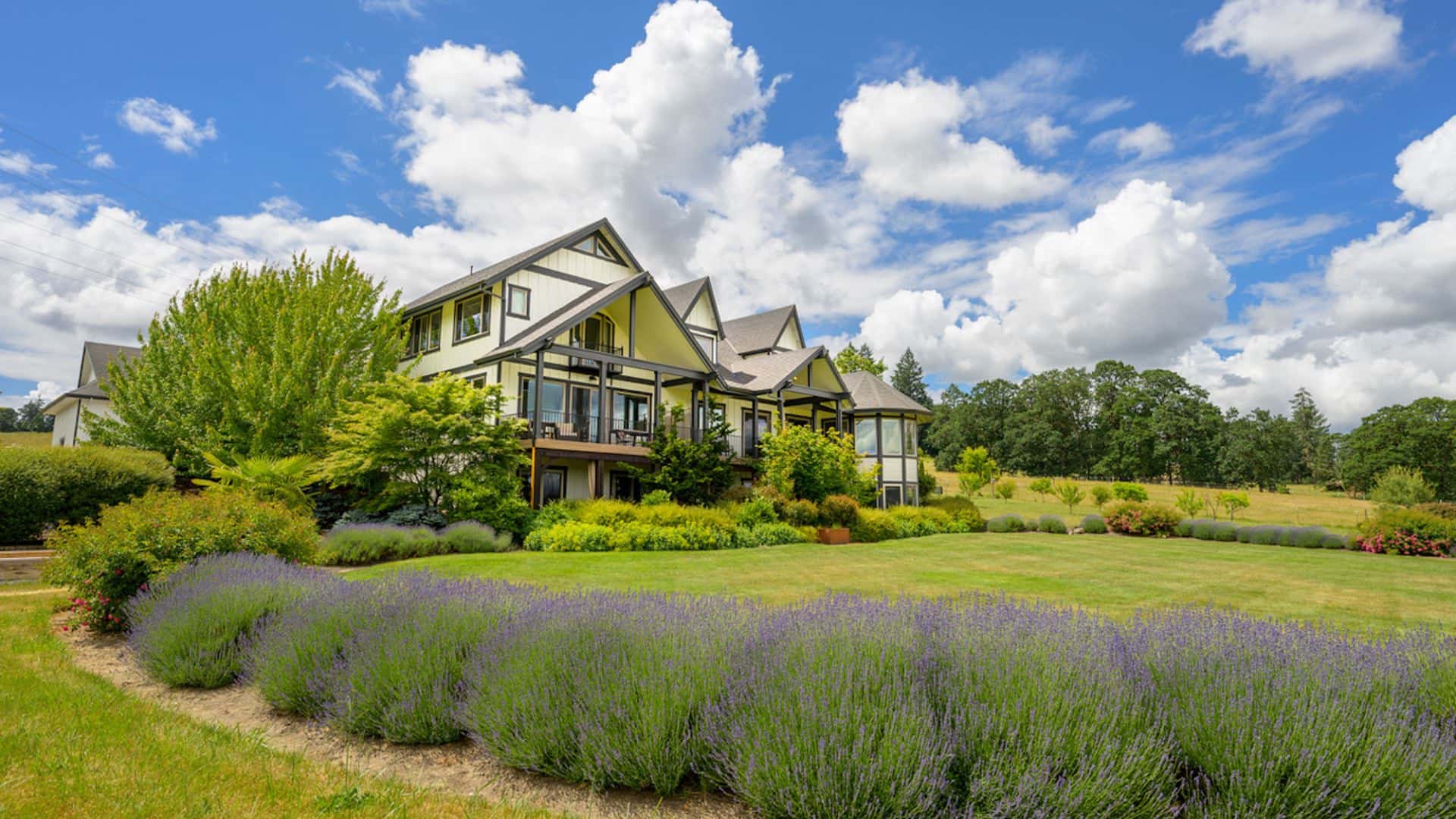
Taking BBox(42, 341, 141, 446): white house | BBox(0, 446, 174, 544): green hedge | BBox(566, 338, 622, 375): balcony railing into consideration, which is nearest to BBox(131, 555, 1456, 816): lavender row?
BBox(0, 446, 174, 544): green hedge

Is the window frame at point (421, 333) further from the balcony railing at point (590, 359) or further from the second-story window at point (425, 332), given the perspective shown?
the balcony railing at point (590, 359)

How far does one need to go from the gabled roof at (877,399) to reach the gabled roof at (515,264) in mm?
8849

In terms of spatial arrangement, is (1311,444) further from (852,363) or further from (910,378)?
(852,363)

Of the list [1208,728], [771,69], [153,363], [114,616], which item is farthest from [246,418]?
[1208,728]

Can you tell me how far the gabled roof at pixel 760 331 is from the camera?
105 ft

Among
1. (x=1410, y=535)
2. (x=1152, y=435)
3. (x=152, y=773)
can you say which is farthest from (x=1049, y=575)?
(x=1152, y=435)

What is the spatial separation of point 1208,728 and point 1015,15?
11477 millimetres

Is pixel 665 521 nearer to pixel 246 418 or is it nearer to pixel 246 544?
pixel 246 544

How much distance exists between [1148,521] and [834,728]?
26613 millimetres

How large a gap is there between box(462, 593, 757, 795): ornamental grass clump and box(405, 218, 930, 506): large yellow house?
15119 mm

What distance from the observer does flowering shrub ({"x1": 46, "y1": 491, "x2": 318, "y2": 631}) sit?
7.36 metres

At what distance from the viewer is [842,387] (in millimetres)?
28672

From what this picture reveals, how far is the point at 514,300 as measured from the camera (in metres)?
22.4

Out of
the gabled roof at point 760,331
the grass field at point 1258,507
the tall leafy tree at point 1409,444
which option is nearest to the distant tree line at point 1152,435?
the tall leafy tree at point 1409,444
